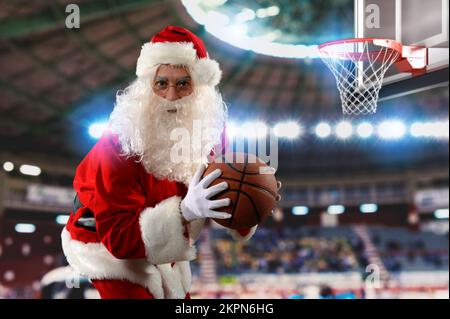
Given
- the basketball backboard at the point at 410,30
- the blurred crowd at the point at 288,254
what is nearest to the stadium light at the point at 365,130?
the blurred crowd at the point at 288,254

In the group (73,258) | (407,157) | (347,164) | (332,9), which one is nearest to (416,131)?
(407,157)

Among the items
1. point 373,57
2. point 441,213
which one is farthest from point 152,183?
point 441,213

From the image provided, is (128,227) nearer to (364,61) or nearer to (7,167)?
(364,61)

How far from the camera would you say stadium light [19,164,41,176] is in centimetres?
747

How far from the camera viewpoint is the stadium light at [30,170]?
747 cm

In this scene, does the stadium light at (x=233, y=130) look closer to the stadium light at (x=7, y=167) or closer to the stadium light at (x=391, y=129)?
the stadium light at (x=391, y=129)

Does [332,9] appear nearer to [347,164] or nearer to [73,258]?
[347,164]

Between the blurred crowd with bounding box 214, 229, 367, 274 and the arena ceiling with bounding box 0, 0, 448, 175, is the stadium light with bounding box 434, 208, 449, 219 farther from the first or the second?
the arena ceiling with bounding box 0, 0, 448, 175

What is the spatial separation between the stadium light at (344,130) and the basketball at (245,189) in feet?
23.9

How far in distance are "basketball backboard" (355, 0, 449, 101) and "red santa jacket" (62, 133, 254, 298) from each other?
1752 mm

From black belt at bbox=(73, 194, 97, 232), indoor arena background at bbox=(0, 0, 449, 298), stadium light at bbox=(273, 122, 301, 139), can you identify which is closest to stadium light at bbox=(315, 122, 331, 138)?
indoor arena background at bbox=(0, 0, 449, 298)

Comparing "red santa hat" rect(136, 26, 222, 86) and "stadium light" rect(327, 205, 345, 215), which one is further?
"stadium light" rect(327, 205, 345, 215)

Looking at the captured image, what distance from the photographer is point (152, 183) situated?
1705 mm

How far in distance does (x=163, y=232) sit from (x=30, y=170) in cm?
646
